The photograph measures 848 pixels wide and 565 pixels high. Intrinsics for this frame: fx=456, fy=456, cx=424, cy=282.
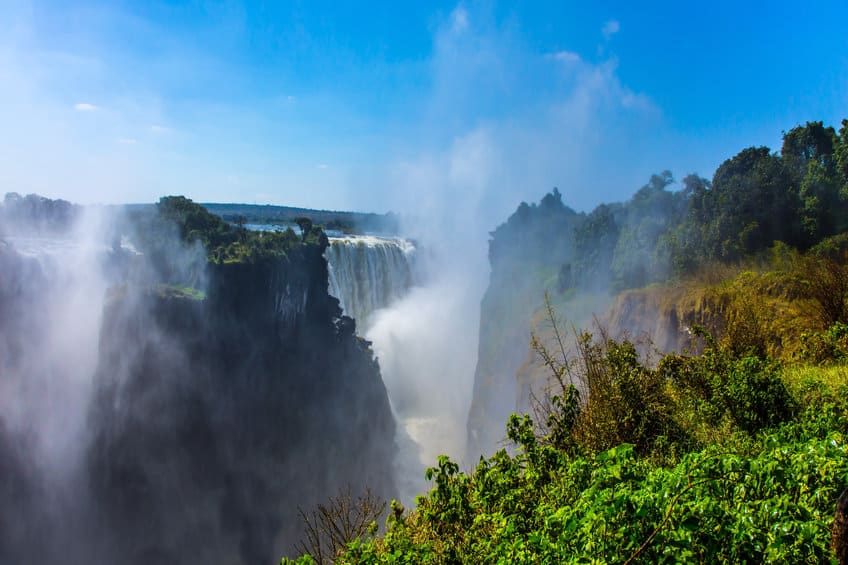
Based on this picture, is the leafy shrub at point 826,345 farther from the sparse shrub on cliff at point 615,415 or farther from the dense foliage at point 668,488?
the sparse shrub on cliff at point 615,415

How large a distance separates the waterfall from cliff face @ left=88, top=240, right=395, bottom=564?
666 cm

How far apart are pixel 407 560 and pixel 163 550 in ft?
84.3

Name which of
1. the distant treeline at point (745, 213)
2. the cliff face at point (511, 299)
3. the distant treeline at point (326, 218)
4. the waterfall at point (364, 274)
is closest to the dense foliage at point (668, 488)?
the distant treeline at point (745, 213)

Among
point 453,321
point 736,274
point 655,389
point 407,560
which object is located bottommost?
point 453,321

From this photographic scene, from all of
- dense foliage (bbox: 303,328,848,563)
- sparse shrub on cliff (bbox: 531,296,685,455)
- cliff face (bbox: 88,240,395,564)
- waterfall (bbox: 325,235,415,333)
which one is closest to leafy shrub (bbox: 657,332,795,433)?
dense foliage (bbox: 303,328,848,563)

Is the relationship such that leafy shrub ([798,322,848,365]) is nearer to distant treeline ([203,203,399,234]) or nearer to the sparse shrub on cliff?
the sparse shrub on cliff

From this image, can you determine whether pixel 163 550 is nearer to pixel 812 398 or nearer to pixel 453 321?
pixel 812 398

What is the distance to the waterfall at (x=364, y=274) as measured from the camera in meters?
47.4

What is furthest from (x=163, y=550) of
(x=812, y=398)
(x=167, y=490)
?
(x=812, y=398)

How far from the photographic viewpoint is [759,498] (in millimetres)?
3604

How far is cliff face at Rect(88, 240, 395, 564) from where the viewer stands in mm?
24406

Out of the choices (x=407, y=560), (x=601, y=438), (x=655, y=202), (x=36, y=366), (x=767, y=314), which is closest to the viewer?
(x=407, y=560)

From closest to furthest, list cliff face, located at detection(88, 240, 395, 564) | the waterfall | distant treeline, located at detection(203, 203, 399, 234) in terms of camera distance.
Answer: cliff face, located at detection(88, 240, 395, 564) < the waterfall < distant treeline, located at detection(203, 203, 399, 234)

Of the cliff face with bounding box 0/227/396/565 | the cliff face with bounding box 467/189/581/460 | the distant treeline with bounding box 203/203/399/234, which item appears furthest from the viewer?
the distant treeline with bounding box 203/203/399/234
